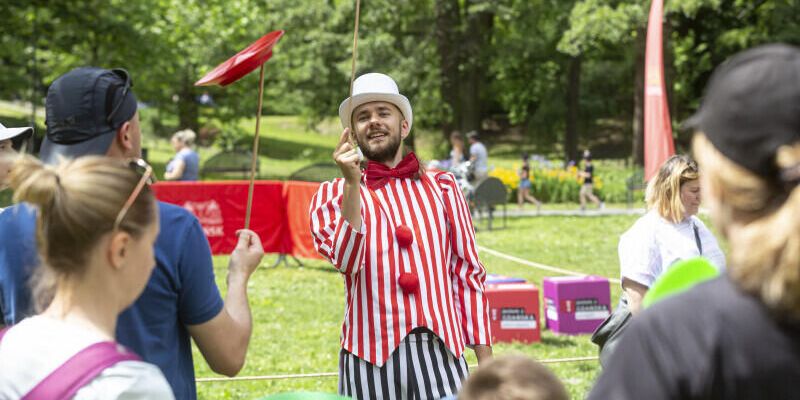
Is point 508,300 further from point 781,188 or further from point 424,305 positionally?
point 781,188

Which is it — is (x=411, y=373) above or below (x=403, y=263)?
below

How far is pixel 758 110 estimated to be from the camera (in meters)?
1.61

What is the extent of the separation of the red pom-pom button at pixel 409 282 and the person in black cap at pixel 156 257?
3.73 ft

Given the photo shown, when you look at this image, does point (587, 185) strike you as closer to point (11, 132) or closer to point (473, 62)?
point (473, 62)

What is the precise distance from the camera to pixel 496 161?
4047cm

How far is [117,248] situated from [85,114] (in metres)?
0.60

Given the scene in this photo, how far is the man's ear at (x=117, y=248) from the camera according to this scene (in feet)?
6.87

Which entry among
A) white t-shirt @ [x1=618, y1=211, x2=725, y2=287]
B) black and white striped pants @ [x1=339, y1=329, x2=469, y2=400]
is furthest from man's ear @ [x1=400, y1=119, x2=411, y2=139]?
white t-shirt @ [x1=618, y1=211, x2=725, y2=287]

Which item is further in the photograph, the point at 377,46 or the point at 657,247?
the point at 377,46

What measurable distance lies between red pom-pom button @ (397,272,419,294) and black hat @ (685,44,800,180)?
2151 mm

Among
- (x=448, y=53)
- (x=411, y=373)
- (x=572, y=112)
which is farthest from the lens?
(x=572, y=112)

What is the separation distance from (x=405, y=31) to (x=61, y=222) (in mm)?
33765

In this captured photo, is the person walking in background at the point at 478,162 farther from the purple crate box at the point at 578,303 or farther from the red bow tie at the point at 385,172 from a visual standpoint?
the red bow tie at the point at 385,172

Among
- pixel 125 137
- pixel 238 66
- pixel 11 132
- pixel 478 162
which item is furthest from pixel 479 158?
pixel 125 137
